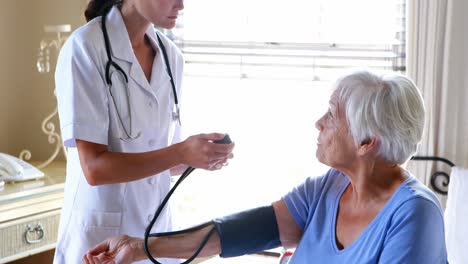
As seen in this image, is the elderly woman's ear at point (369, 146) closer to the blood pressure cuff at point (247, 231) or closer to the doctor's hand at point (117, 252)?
the blood pressure cuff at point (247, 231)

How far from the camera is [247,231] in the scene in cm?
185

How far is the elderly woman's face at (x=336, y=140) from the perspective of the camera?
5.58 feet

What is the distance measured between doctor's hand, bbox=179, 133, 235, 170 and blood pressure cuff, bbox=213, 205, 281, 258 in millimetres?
180

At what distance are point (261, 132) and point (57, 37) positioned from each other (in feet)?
3.21

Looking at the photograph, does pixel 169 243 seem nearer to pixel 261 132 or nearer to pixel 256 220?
pixel 256 220

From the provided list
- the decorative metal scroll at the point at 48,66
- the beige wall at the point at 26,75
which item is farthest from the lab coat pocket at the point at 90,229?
the beige wall at the point at 26,75

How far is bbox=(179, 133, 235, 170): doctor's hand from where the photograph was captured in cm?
173

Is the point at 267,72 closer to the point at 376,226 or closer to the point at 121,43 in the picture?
the point at 121,43

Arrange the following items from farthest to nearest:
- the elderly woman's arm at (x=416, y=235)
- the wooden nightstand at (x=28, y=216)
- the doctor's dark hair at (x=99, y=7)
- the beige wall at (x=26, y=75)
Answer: the beige wall at (x=26, y=75) < the wooden nightstand at (x=28, y=216) < the doctor's dark hair at (x=99, y=7) < the elderly woman's arm at (x=416, y=235)

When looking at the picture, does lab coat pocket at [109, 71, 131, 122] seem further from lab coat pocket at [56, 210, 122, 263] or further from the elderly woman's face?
the elderly woman's face

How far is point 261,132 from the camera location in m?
3.05

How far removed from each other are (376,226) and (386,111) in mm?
254

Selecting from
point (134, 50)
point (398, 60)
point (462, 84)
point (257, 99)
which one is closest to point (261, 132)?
point (257, 99)

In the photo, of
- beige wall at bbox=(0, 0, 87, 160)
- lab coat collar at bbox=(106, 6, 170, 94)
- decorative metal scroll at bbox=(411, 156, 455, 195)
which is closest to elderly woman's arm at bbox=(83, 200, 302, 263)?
lab coat collar at bbox=(106, 6, 170, 94)
